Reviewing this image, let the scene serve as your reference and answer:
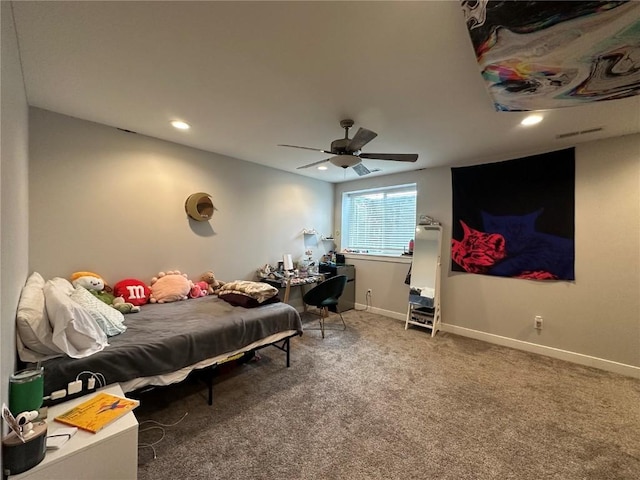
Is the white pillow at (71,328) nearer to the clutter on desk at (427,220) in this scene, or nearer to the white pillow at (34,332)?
the white pillow at (34,332)

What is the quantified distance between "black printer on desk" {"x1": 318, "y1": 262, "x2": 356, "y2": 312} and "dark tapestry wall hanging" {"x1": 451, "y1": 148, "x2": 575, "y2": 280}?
5.50 ft

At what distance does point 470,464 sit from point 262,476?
4.04 feet

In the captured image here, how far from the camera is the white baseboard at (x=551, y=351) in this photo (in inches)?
111

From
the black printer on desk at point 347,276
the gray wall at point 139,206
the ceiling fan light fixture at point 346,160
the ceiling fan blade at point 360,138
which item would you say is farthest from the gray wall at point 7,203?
the black printer on desk at point 347,276

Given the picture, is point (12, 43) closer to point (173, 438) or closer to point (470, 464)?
point (173, 438)

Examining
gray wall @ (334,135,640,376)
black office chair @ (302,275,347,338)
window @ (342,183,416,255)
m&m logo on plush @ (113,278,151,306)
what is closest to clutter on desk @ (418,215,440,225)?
window @ (342,183,416,255)

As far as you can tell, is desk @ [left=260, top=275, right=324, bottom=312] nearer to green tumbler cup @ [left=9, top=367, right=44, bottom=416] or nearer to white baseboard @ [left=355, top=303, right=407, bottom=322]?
white baseboard @ [left=355, top=303, right=407, bottom=322]

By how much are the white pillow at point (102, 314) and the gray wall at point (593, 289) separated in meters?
3.98

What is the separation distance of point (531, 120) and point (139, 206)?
397cm

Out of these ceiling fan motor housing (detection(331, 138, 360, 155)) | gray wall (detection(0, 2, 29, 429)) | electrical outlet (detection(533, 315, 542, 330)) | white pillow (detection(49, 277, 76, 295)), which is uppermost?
ceiling fan motor housing (detection(331, 138, 360, 155))

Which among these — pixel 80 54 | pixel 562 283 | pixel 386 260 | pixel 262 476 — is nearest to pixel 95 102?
pixel 80 54

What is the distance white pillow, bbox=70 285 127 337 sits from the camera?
1918 mm

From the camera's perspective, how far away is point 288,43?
1.55 metres

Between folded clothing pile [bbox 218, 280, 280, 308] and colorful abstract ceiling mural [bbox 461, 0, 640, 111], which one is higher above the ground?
colorful abstract ceiling mural [bbox 461, 0, 640, 111]
